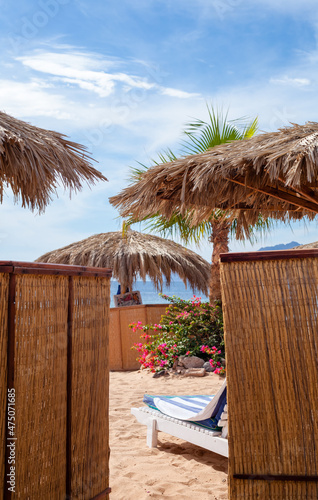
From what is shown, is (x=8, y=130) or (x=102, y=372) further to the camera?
(x=8, y=130)

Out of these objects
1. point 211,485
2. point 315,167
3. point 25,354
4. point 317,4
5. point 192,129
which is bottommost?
point 211,485

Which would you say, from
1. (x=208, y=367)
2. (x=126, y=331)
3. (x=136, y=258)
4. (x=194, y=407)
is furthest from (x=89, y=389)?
(x=136, y=258)

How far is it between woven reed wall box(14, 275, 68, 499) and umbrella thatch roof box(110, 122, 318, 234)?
8.01 ft

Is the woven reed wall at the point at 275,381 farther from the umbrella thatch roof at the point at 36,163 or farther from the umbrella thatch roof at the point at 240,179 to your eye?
the umbrella thatch roof at the point at 36,163

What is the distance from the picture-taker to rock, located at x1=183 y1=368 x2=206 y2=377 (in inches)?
240

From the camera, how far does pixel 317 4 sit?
5.12 meters

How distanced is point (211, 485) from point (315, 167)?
2.55 metres

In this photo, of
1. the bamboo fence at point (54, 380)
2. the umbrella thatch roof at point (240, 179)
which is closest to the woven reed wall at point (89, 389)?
the bamboo fence at point (54, 380)

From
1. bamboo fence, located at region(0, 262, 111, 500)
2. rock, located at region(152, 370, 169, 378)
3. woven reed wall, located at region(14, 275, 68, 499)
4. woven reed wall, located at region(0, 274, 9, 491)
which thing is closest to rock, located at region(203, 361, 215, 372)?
rock, located at region(152, 370, 169, 378)

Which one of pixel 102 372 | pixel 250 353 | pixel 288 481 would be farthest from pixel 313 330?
pixel 102 372

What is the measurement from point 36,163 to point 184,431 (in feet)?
9.35

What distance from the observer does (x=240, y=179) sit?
14.2 feet

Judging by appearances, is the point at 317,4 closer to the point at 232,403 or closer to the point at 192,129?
the point at 192,129

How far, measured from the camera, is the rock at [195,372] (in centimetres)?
609
